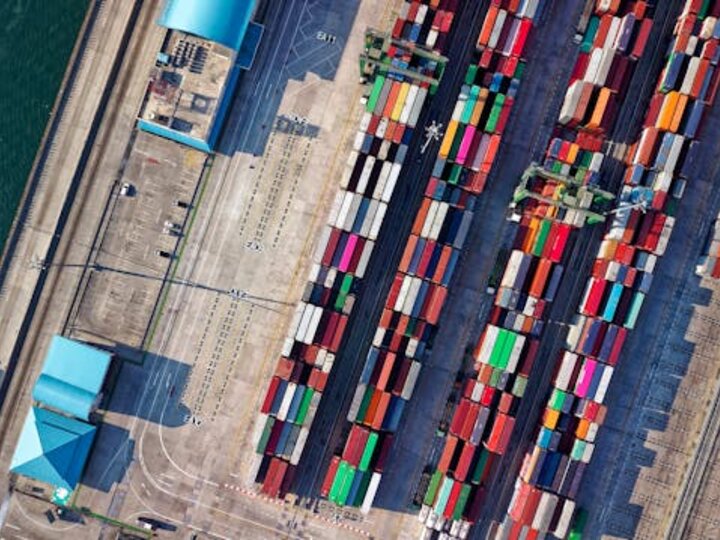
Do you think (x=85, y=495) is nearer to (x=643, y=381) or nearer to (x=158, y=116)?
(x=158, y=116)

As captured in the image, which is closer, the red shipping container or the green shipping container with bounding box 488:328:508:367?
the red shipping container

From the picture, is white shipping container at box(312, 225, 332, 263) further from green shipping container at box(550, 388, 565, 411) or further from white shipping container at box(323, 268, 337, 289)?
green shipping container at box(550, 388, 565, 411)

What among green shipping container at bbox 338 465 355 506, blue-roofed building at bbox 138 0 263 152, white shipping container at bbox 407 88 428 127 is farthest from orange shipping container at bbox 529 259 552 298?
blue-roofed building at bbox 138 0 263 152

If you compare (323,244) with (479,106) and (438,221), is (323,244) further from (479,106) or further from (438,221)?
(479,106)

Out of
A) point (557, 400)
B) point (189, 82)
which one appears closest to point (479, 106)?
point (189, 82)

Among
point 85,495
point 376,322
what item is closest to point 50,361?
point 85,495

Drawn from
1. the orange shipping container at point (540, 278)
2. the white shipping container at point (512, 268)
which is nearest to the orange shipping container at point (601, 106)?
the orange shipping container at point (540, 278)

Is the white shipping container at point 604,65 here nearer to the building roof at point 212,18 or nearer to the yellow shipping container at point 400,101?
the yellow shipping container at point 400,101
